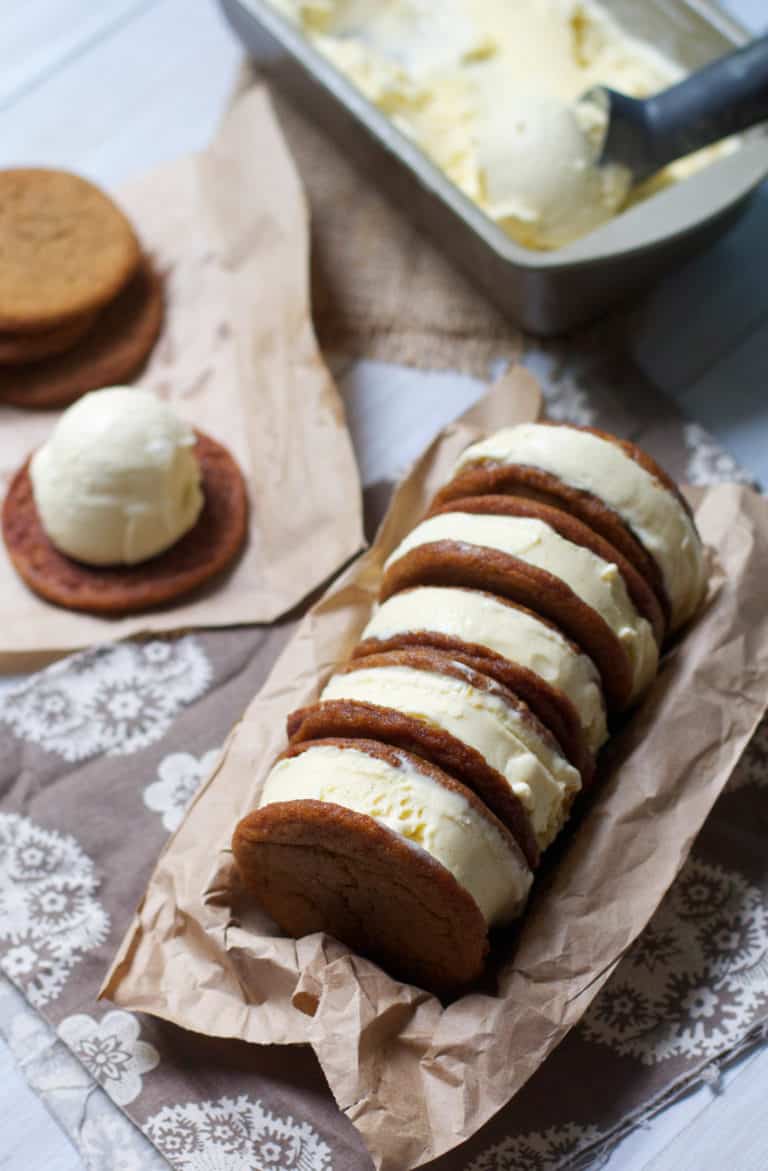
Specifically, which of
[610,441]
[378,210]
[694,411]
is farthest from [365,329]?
[610,441]

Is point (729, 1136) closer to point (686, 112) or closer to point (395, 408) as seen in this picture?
point (395, 408)

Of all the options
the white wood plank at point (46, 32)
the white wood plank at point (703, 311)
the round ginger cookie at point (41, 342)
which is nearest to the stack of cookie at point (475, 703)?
the white wood plank at point (703, 311)

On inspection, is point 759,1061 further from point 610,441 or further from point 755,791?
point 610,441

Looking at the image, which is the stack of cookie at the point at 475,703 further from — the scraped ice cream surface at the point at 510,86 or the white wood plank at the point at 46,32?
the white wood plank at the point at 46,32

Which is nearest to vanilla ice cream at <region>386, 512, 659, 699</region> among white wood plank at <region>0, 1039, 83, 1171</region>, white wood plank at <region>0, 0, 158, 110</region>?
white wood plank at <region>0, 1039, 83, 1171</region>

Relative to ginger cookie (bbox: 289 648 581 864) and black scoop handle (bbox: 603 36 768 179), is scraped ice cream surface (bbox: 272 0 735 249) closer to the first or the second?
black scoop handle (bbox: 603 36 768 179)
